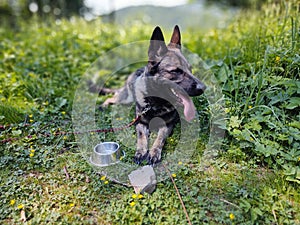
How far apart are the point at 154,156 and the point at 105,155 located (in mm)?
474

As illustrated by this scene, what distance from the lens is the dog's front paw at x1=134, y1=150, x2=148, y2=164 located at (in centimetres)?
264

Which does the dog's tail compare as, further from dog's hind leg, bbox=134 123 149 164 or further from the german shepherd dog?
dog's hind leg, bbox=134 123 149 164

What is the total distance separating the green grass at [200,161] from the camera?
207cm

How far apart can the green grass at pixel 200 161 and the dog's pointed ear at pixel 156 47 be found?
863mm

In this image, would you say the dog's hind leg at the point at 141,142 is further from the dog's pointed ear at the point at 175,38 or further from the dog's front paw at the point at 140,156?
the dog's pointed ear at the point at 175,38

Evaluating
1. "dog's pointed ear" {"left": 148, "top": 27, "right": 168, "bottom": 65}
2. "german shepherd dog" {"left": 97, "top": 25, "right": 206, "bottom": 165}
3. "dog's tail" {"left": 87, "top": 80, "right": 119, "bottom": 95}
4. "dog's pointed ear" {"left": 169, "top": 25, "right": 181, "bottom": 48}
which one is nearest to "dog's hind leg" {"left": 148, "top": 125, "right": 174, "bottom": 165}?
"german shepherd dog" {"left": 97, "top": 25, "right": 206, "bottom": 165}

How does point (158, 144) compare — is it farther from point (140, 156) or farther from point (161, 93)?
point (161, 93)

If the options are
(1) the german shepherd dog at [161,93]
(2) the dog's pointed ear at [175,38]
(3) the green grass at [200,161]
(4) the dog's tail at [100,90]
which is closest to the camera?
(3) the green grass at [200,161]

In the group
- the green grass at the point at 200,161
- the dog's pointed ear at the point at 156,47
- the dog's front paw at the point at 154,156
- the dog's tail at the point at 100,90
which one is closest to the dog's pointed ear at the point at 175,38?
the dog's pointed ear at the point at 156,47

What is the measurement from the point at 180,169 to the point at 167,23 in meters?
8.45

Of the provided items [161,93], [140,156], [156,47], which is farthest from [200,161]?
[156,47]

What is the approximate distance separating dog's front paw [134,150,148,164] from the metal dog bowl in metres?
0.17

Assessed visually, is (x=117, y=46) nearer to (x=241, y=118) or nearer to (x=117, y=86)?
(x=117, y=86)

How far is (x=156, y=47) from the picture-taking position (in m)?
2.85
